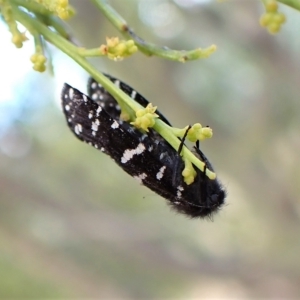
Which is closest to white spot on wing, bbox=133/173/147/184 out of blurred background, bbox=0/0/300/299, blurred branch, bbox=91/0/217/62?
blurred branch, bbox=91/0/217/62

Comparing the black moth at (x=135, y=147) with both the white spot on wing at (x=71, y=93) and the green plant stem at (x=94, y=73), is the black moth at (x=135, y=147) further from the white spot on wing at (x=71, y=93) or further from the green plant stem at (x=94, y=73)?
the green plant stem at (x=94, y=73)

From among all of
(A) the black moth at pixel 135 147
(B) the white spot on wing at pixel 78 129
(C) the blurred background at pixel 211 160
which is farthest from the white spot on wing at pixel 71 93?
(C) the blurred background at pixel 211 160

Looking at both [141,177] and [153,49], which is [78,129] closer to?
[141,177]

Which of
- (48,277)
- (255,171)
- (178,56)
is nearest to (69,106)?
(178,56)

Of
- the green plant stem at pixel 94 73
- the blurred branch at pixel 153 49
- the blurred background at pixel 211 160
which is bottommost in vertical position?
the green plant stem at pixel 94 73

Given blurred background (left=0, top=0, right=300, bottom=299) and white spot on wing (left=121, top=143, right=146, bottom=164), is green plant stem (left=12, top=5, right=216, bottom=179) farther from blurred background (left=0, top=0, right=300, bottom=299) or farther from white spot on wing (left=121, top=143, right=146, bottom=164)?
blurred background (left=0, top=0, right=300, bottom=299)

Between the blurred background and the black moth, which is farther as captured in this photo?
the blurred background

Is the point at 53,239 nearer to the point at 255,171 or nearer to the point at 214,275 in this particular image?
the point at 214,275
